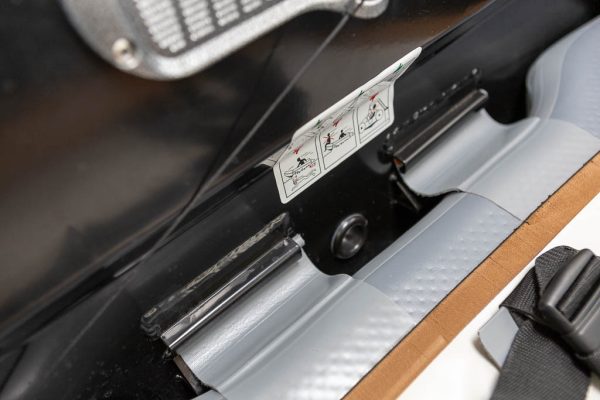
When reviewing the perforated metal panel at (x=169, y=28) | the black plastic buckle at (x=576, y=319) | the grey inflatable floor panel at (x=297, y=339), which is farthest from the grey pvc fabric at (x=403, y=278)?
the perforated metal panel at (x=169, y=28)

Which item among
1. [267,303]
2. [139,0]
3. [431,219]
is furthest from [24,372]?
[431,219]

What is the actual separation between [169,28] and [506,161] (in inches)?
22.7

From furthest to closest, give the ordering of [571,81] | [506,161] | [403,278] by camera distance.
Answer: [571,81]
[506,161]
[403,278]

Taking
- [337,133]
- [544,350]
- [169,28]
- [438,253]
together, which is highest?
[169,28]

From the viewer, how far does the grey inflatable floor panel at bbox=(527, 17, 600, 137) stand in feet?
2.93

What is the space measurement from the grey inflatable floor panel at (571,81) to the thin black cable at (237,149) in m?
0.45

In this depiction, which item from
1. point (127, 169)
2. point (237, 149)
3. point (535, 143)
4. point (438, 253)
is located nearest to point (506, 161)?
point (535, 143)

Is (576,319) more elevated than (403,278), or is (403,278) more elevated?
(403,278)

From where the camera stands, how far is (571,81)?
0.95m

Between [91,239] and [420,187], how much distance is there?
55 cm

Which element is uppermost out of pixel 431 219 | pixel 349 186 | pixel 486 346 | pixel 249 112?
pixel 249 112

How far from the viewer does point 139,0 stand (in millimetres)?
442

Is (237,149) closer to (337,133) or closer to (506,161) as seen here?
(337,133)

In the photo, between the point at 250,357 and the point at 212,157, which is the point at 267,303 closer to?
the point at 250,357
